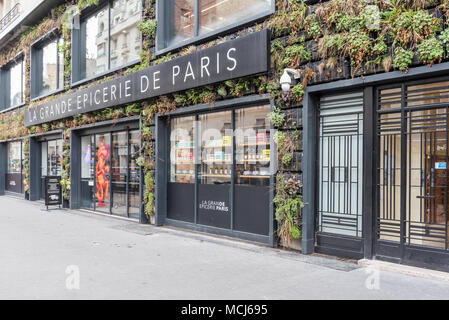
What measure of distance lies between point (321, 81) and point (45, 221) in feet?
29.1

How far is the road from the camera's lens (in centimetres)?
502

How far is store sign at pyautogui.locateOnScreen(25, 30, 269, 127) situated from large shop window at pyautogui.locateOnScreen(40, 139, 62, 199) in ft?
8.63

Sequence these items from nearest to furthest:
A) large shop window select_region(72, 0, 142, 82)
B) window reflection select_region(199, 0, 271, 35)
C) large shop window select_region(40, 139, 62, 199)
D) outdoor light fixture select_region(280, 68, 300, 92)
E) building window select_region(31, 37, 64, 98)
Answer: outdoor light fixture select_region(280, 68, 300, 92) < window reflection select_region(199, 0, 271, 35) < large shop window select_region(72, 0, 142, 82) < building window select_region(31, 37, 64, 98) < large shop window select_region(40, 139, 62, 199)

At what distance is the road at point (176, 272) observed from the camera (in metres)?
5.02

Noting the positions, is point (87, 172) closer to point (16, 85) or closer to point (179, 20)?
point (179, 20)

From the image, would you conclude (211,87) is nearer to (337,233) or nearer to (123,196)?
(337,233)

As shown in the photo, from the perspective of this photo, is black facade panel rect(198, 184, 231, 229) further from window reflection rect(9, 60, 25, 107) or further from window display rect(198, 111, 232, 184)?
window reflection rect(9, 60, 25, 107)

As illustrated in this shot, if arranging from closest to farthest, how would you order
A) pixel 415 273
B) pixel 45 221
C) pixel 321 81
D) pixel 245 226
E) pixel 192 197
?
1. pixel 415 273
2. pixel 321 81
3. pixel 245 226
4. pixel 192 197
5. pixel 45 221

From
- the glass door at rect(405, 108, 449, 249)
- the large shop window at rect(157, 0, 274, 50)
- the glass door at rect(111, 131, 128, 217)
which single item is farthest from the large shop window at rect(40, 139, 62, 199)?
the glass door at rect(405, 108, 449, 249)

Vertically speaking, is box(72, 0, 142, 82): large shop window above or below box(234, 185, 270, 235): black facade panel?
above

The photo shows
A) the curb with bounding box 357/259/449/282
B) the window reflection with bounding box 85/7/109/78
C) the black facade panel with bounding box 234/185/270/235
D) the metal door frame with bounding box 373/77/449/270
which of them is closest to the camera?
the curb with bounding box 357/259/449/282

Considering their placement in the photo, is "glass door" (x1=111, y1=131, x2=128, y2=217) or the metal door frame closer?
the metal door frame
